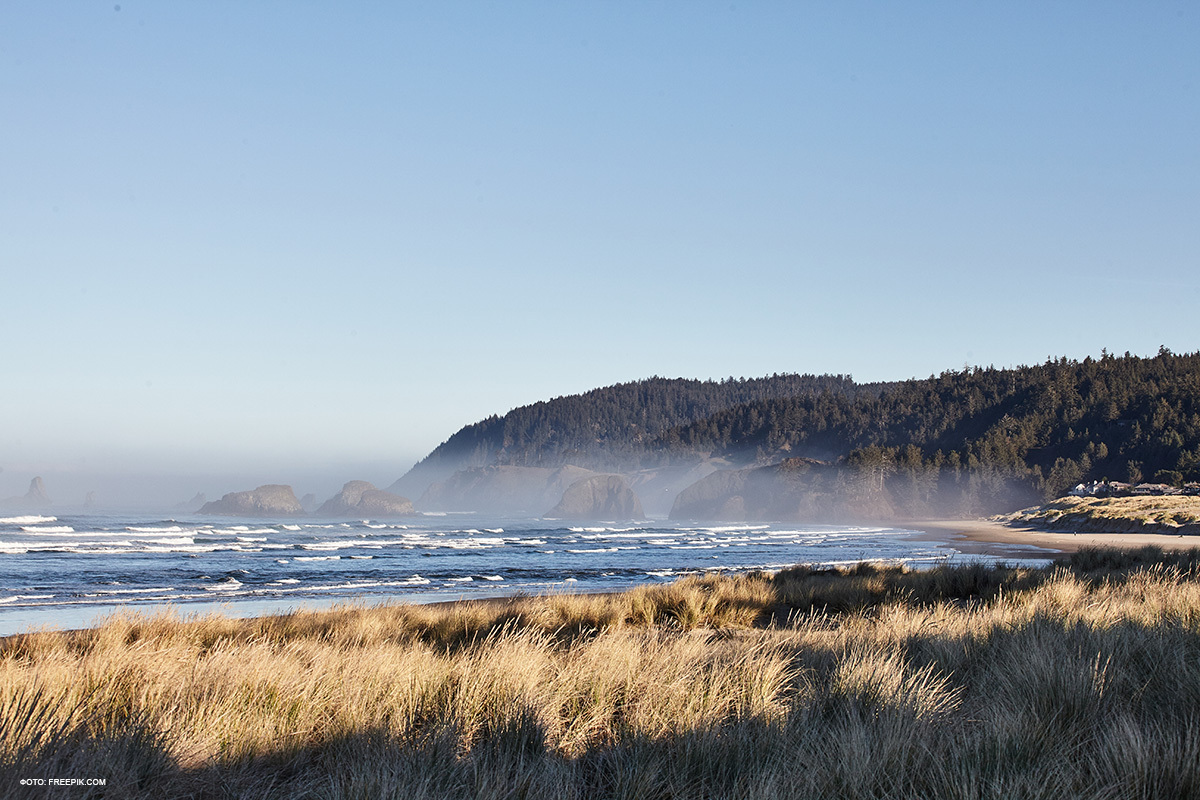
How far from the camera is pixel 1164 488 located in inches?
2813

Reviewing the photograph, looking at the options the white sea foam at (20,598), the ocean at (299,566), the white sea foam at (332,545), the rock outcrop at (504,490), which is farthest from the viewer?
the rock outcrop at (504,490)

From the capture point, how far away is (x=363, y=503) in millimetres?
130875

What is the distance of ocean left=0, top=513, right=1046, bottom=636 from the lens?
1925 cm

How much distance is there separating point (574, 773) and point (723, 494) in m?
109

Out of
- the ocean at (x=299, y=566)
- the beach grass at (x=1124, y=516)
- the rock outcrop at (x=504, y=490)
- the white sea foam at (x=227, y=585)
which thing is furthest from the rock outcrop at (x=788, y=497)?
the white sea foam at (x=227, y=585)

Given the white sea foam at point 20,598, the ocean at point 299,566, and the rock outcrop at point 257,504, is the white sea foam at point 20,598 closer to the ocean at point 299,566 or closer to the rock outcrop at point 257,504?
the ocean at point 299,566

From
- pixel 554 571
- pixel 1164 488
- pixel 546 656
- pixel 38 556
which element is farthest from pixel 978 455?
pixel 546 656

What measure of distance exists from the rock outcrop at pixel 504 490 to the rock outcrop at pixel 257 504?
131 feet

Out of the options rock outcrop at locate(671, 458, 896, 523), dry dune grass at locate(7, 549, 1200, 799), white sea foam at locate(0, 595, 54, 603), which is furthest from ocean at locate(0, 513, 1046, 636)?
rock outcrop at locate(671, 458, 896, 523)

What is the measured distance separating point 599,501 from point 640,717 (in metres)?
114

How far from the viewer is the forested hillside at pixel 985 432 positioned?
92.8m

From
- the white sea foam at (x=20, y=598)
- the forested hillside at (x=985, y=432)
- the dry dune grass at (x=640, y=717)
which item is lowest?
the white sea foam at (x=20, y=598)

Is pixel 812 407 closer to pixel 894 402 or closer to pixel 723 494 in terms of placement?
pixel 894 402

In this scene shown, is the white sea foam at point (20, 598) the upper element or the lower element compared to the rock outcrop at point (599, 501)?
upper
